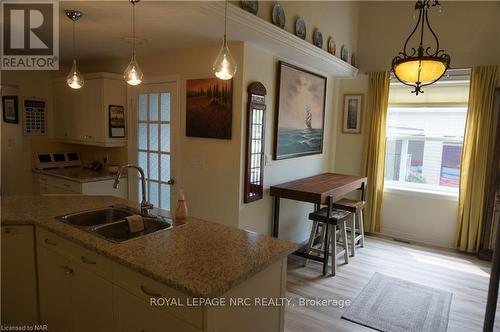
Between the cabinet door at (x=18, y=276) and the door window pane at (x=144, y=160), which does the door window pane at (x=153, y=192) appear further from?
the cabinet door at (x=18, y=276)

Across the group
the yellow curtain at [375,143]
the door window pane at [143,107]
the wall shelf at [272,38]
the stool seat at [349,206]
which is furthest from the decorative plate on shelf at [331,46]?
the door window pane at [143,107]

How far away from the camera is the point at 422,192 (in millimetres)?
4473

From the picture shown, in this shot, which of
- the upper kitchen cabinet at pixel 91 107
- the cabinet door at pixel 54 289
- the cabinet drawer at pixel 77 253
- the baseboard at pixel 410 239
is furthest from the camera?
the baseboard at pixel 410 239

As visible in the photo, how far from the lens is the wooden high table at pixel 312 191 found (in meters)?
3.28

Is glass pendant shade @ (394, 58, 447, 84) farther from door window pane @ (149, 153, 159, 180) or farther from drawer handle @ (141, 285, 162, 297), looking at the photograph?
door window pane @ (149, 153, 159, 180)

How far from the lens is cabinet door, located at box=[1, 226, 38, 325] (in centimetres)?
210

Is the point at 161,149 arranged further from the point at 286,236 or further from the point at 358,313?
the point at 358,313

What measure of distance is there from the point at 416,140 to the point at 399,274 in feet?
6.62

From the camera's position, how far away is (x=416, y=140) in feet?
15.0

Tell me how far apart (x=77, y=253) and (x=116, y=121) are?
249cm

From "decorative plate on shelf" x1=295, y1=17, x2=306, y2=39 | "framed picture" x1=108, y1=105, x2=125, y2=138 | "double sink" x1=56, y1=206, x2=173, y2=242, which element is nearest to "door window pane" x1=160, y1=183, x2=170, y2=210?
"framed picture" x1=108, y1=105, x2=125, y2=138

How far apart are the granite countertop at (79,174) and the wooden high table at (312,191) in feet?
6.50

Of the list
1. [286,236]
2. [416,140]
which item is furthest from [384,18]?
[286,236]

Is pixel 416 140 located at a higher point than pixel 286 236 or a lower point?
higher
